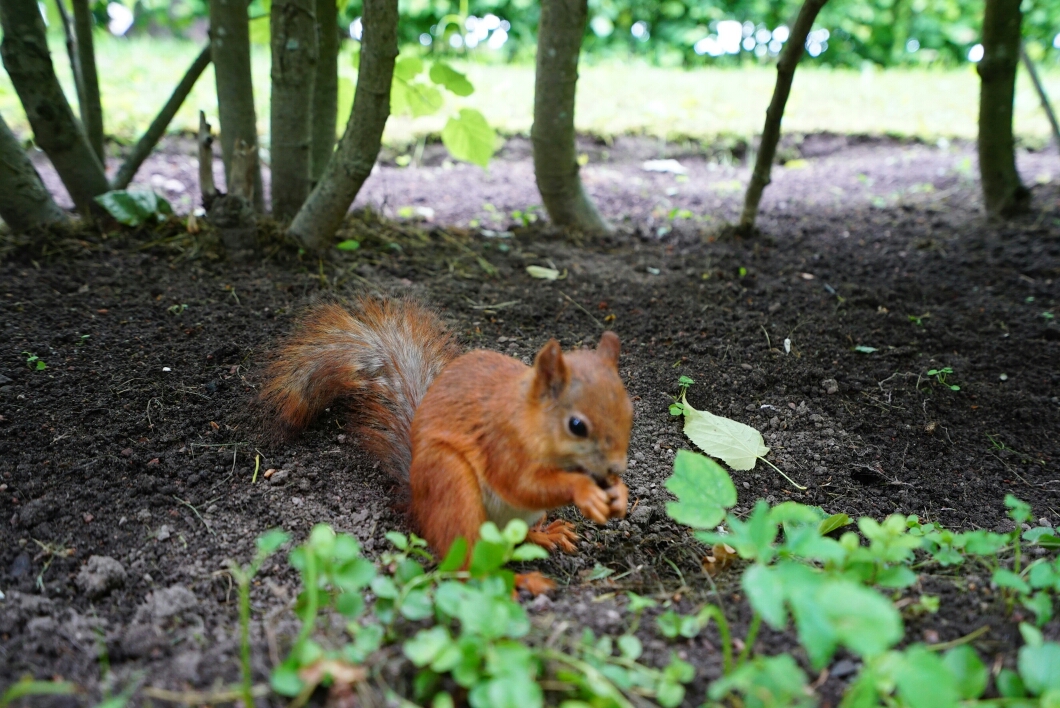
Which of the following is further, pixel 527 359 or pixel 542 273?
pixel 542 273

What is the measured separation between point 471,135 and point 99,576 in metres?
2.35

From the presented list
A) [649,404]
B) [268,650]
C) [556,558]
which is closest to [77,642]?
[268,650]

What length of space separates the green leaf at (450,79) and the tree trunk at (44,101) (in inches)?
57.5

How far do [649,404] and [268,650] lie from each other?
1475mm

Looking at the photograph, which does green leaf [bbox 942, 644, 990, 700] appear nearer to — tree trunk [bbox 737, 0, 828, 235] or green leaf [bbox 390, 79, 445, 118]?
tree trunk [bbox 737, 0, 828, 235]

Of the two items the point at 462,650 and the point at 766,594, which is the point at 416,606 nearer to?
the point at 462,650

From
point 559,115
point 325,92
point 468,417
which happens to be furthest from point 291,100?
point 468,417

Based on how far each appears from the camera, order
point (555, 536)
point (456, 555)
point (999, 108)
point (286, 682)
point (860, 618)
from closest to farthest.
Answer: point (860, 618), point (286, 682), point (456, 555), point (555, 536), point (999, 108)

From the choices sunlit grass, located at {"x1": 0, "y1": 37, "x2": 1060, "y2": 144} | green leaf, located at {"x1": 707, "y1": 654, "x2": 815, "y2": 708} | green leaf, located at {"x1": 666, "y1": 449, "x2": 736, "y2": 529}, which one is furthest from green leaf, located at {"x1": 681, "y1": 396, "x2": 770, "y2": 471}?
sunlit grass, located at {"x1": 0, "y1": 37, "x2": 1060, "y2": 144}

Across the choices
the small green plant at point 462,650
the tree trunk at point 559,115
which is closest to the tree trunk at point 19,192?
the tree trunk at point 559,115

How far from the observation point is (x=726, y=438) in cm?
227

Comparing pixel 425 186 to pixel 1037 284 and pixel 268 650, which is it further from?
pixel 268 650

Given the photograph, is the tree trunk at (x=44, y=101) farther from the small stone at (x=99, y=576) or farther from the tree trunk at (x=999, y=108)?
the tree trunk at (x=999, y=108)

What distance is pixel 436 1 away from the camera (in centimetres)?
951
